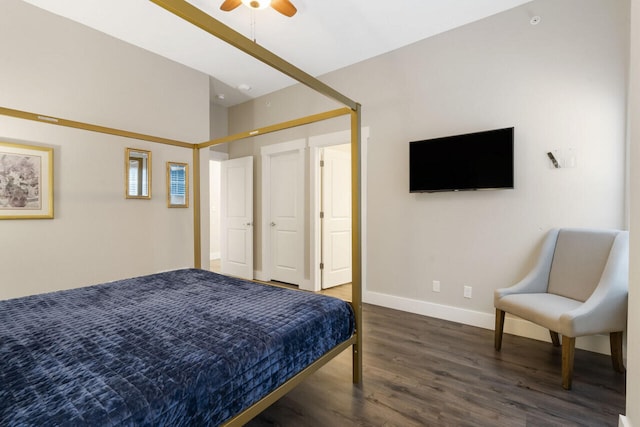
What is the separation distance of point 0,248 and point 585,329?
4.45m

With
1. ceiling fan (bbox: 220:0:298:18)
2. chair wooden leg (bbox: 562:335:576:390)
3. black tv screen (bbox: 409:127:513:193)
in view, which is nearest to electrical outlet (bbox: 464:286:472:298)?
black tv screen (bbox: 409:127:513:193)

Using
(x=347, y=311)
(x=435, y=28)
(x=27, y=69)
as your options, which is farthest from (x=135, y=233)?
(x=435, y=28)

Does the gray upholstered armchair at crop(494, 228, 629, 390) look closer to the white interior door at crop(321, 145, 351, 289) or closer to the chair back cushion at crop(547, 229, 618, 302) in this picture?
the chair back cushion at crop(547, 229, 618, 302)

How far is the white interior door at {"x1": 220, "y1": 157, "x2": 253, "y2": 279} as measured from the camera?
4.84m

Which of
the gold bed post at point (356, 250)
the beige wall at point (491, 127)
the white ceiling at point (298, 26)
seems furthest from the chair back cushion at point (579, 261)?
the white ceiling at point (298, 26)

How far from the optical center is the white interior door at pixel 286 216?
173 inches

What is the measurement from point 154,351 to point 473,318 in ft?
9.22

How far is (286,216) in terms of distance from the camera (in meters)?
4.55

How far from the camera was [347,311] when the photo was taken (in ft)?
6.20

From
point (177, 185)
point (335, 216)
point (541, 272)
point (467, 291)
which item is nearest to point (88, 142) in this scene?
point (177, 185)

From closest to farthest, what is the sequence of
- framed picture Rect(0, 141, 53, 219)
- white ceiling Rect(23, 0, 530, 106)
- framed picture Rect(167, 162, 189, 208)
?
framed picture Rect(0, 141, 53, 219) → white ceiling Rect(23, 0, 530, 106) → framed picture Rect(167, 162, 189, 208)

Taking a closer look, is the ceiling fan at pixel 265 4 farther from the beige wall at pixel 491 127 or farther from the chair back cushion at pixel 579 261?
the chair back cushion at pixel 579 261

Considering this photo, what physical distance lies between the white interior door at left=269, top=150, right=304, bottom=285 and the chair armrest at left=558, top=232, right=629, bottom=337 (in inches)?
121

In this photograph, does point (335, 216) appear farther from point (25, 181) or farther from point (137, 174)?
point (25, 181)
